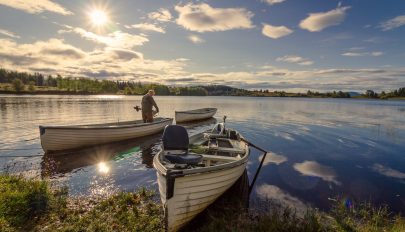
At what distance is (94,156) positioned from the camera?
14.6 m

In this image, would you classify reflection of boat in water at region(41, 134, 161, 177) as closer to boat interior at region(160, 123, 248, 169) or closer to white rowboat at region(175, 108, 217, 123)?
boat interior at region(160, 123, 248, 169)

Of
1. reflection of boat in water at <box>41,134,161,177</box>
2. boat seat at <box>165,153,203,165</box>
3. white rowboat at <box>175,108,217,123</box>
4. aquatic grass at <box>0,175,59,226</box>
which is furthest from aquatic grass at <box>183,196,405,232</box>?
white rowboat at <box>175,108,217,123</box>

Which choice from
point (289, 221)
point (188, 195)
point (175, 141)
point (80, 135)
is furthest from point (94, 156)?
point (289, 221)

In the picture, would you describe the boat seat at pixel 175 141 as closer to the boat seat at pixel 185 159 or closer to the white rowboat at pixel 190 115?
the boat seat at pixel 185 159

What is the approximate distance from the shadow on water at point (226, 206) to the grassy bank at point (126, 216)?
33mm

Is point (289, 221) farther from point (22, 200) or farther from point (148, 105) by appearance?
point (148, 105)

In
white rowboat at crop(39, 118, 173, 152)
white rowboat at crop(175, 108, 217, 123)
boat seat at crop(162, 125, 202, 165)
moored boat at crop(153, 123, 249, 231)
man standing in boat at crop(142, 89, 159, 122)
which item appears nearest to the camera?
moored boat at crop(153, 123, 249, 231)

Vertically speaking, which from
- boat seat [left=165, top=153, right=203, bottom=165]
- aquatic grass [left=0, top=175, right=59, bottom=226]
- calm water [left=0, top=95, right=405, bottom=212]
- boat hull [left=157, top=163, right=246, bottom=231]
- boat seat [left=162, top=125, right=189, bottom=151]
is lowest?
calm water [left=0, top=95, right=405, bottom=212]

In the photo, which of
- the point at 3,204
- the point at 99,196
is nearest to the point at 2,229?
the point at 3,204

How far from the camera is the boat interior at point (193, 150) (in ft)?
25.4

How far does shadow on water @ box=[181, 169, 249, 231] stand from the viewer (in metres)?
7.29

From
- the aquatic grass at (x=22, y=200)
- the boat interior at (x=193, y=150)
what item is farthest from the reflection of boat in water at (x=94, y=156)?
the boat interior at (x=193, y=150)

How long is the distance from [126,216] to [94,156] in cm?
867

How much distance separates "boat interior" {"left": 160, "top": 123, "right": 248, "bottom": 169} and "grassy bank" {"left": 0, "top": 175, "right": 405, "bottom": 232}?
66.7 inches
